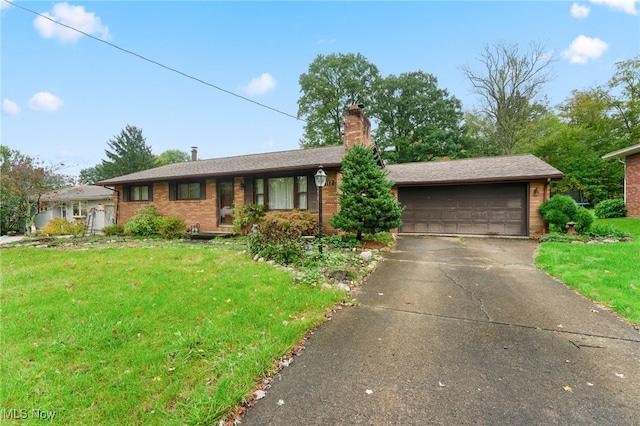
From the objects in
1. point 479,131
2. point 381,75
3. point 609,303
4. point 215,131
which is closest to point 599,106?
point 479,131

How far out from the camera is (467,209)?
474 inches

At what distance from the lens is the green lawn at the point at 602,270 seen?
4.13 metres

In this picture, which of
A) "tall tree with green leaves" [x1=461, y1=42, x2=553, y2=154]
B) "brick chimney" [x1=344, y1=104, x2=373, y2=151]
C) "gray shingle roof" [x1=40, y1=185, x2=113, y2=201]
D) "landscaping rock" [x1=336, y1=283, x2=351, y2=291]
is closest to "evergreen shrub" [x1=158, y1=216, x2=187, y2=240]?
"brick chimney" [x1=344, y1=104, x2=373, y2=151]

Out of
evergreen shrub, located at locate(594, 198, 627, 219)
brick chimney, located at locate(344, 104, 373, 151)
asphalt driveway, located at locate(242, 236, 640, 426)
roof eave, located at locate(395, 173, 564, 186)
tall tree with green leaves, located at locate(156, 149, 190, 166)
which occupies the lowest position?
asphalt driveway, located at locate(242, 236, 640, 426)

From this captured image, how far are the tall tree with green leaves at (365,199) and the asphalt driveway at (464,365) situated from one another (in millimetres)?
3995

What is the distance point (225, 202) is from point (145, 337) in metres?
9.77

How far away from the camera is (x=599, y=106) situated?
24.2 metres

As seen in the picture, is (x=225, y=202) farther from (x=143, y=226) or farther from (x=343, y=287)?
(x=343, y=287)

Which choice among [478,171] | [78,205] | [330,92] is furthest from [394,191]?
[78,205]

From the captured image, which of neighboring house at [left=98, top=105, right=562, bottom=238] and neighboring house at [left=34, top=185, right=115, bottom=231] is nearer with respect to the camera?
neighboring house at [left=98, top=105, right=562, bottom=238]

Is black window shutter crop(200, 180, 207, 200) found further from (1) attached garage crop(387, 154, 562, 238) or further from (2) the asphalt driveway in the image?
(2) the asphalt driveway

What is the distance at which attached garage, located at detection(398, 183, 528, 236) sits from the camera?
37.1ft

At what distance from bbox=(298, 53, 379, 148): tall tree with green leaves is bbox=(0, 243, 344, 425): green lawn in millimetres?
24547

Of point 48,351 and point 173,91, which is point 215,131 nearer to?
point 173,91
